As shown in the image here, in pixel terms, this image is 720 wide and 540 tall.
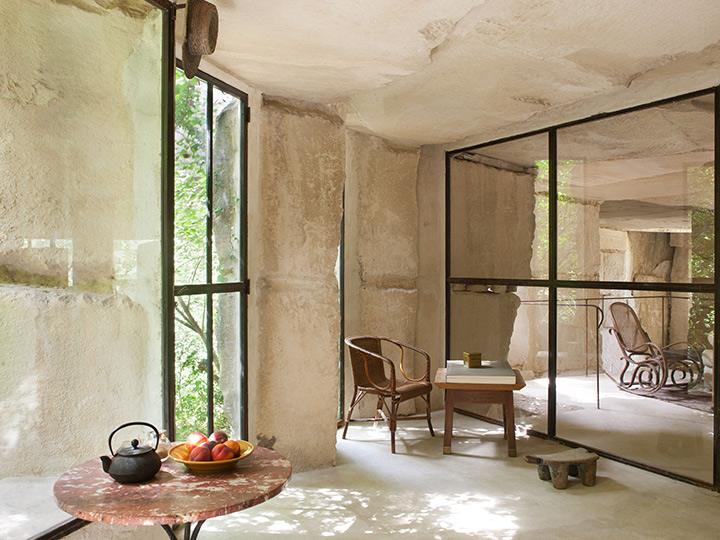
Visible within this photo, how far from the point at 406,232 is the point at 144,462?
4.03m

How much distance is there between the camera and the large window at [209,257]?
3.03 metres

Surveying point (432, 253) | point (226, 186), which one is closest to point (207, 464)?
point (226, 186)

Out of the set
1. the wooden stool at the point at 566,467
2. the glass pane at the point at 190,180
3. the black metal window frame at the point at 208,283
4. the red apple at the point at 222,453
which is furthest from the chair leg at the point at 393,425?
the red apple at the point at 222,453

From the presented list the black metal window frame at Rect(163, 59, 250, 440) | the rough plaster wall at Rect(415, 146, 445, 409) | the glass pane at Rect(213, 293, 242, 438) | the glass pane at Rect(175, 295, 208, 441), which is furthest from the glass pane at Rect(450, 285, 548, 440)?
the glass pane at Rect(175, 295, 208, 441)

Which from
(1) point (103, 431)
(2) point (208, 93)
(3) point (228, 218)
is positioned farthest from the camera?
(3) point (228, 218)

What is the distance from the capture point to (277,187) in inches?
150

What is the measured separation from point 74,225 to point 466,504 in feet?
8.68

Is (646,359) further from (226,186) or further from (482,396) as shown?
(226,186)

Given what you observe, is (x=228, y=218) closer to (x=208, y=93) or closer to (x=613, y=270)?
(x=208, y=93)

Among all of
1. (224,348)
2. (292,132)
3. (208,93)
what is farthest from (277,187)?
(224,348)

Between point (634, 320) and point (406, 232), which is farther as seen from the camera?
point (406, 232)

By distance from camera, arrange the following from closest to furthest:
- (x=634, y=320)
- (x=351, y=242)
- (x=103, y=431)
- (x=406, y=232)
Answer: (x=103, y=431)
(x=634, y=320)
(x=351, y=242)
(x=406, y=232)

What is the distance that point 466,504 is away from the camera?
3410mm

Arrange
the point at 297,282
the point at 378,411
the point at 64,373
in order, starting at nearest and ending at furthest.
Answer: the point at 64,373 → the point at 297,282 → the point at 378,411
